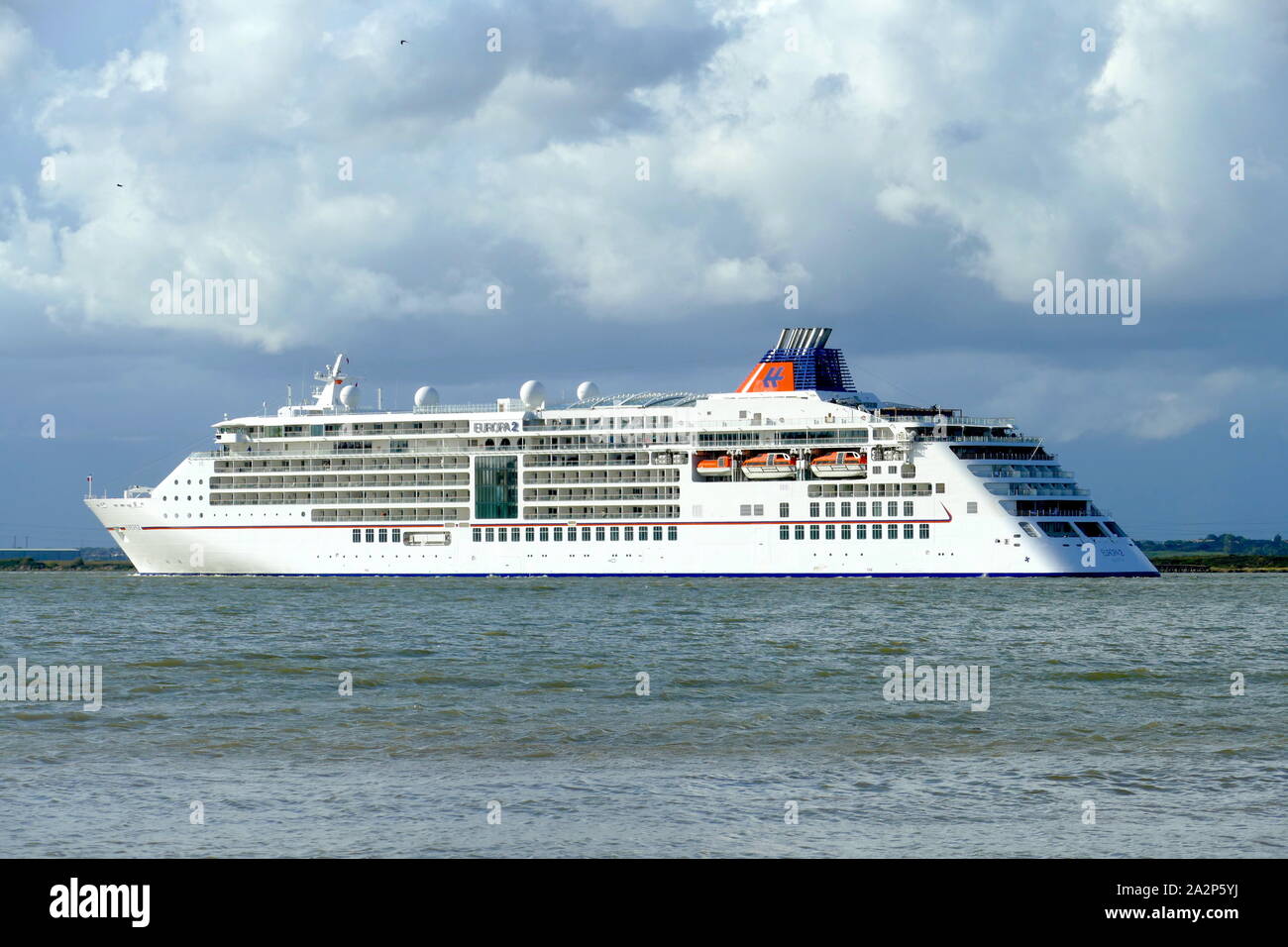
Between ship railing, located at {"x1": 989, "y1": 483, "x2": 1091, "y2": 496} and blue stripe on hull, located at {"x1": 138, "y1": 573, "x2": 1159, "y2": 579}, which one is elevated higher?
ship railing, located at {"x1": 989, "y1": 483, "x2": 1091, "y2": 496}

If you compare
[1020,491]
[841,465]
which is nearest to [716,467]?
[841,465]

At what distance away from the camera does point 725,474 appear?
89875 millimetres

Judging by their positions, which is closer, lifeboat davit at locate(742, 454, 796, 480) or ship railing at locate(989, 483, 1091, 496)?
ship railing at locate(989, 483, 1091, 496)

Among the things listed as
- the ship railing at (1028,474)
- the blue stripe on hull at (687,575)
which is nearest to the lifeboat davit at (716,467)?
the blue stripe on hull at (687,575)

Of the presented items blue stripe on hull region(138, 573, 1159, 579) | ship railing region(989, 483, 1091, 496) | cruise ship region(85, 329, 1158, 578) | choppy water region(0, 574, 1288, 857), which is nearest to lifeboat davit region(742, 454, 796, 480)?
cruise ship region(85, 329, 1158, 578)

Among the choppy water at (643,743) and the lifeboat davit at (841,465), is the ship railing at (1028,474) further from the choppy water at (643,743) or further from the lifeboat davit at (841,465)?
the choppy water at (643,743)

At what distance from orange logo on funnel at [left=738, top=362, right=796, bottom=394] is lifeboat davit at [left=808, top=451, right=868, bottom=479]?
9341 millimetres

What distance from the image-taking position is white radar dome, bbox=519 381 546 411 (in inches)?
3866

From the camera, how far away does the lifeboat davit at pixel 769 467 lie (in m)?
87.6

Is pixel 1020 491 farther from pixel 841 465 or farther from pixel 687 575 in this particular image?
pixel 687 575

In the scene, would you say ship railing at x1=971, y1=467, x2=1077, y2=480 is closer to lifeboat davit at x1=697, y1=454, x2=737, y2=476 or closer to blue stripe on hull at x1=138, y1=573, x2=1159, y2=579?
blue stripe on hull at x1=138, y1=573, x2=1159, y2=579
